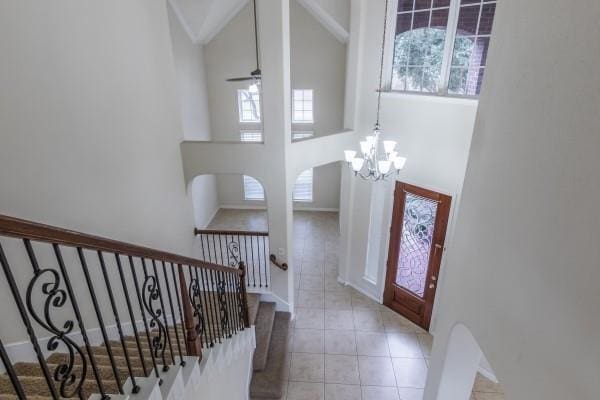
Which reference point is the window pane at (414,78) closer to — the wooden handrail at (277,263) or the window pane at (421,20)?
the window pane at (421,20)

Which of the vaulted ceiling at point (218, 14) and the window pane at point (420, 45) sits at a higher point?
the vaulted ceiling at point (218, 14)

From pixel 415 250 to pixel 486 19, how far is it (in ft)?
10.7

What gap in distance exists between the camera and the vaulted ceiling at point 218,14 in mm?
5695

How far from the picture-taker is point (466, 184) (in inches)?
122

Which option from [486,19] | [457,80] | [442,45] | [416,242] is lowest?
[416,242]

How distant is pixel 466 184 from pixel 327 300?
404cm

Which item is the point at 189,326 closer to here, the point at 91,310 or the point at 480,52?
the point at 91,310

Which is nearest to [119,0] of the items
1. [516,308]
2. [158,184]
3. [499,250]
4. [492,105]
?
[158,184]

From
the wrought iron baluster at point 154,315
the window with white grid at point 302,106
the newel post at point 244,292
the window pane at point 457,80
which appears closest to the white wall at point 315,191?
the window with white grid at point 302,106

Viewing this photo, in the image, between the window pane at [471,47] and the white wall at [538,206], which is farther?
the window pane at [471,47]

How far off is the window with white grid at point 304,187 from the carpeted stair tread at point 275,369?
4681 millimetres

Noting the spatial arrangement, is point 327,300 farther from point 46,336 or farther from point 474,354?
point 46,336

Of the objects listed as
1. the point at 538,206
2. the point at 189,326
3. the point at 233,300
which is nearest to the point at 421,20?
the point at 538,206

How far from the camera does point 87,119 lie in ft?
10.3
